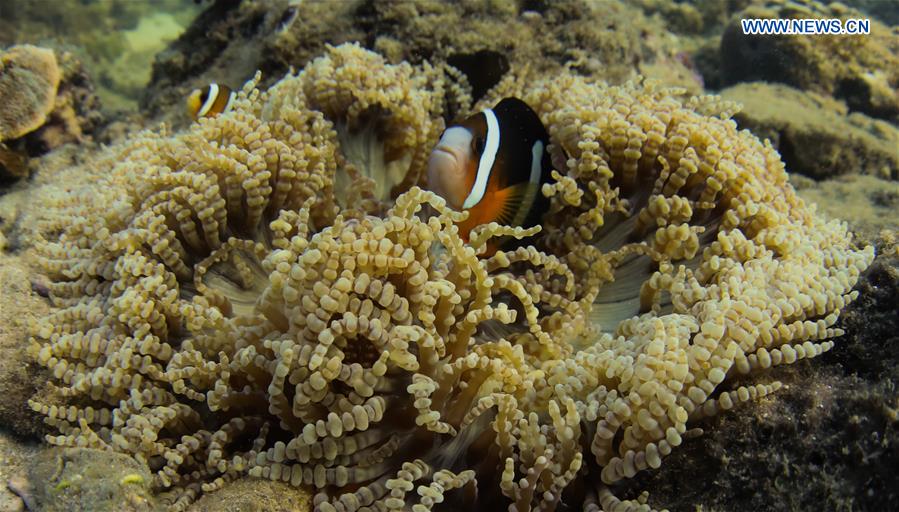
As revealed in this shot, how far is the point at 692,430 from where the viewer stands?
1.50m

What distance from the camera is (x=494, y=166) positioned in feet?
6.77

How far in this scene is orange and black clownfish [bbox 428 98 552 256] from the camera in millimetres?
2018

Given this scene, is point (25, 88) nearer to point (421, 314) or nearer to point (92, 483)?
point (92, 483)

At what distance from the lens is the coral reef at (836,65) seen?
5770 mm

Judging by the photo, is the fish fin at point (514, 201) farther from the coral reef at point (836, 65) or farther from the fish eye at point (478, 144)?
the coral reef at point (836, 65)

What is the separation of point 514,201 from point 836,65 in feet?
17.7

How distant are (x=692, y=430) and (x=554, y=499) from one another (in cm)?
40

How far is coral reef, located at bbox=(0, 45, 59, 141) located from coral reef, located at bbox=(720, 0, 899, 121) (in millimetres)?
6333

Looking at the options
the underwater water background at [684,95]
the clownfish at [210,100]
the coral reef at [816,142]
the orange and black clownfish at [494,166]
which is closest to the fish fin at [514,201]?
the orange and black clownfish at [494,166]

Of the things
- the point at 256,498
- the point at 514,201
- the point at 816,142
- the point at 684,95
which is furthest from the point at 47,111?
the point at 816,142

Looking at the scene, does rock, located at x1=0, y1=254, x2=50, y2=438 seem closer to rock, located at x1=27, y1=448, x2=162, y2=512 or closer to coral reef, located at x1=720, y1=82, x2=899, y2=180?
rock, located at x1=27, y1=448, x2=162, y2=512

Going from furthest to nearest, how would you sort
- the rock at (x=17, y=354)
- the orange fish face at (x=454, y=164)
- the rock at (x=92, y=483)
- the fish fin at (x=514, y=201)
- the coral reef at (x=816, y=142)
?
the coral reef at (x=816, y=142), the fish fin at (x=514, y=201), the orange fish face at (x=454, y=164), the rock at (x=17, y=354), the rock at (x=92, y=483)

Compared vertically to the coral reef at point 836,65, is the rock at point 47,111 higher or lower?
higher

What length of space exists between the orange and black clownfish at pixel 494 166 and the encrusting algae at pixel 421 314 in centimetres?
13
